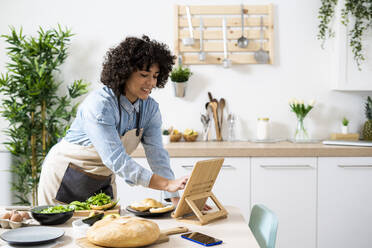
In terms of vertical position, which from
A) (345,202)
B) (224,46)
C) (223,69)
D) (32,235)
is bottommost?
(345,202)

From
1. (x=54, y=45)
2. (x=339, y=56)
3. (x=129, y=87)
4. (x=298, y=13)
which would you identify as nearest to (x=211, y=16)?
(x=298, y=13)

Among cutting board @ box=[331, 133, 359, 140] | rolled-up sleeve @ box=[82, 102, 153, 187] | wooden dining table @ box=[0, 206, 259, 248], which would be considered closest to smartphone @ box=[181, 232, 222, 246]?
wooden dining table @ box=[0, 206, 259, 248]

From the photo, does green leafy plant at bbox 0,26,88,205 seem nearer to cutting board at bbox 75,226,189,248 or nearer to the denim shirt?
the denim shirt

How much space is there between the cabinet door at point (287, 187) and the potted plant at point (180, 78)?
924mm

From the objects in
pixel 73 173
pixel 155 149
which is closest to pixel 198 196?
pixel 155 149

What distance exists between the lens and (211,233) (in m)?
1.55

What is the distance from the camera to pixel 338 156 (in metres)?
3.22

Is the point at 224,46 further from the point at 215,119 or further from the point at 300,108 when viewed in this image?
the point at 300,108

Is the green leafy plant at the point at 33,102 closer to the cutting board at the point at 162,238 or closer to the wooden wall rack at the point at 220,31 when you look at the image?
the wooden wall rack at the point at 220,31

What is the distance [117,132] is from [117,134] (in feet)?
0.20

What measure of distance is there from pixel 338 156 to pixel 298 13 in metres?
1.35

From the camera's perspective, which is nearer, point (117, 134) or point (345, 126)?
point (117, 134)

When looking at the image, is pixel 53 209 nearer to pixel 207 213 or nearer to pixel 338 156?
pixel 207 213

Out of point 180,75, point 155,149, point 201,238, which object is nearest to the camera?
point 201,238
